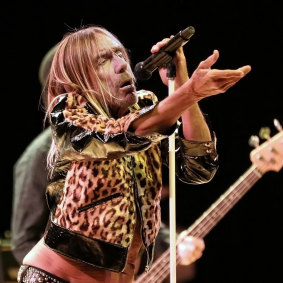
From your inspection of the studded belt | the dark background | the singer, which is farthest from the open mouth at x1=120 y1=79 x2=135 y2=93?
the dark background

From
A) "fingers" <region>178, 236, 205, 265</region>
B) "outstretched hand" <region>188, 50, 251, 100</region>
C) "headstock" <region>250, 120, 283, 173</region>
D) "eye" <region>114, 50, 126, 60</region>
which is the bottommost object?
"fingers" <region>178, 236, 205, 265</region>

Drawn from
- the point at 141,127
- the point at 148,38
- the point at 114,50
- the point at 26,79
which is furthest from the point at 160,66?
the point at 26,79

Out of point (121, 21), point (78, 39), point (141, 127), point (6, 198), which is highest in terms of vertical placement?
point (78, 39)

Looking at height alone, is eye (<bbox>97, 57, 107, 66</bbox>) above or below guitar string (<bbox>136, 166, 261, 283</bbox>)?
above

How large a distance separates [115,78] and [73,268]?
0.50 metres

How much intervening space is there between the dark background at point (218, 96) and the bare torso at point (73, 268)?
2172 millimetres

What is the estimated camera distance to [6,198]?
13.4 ft

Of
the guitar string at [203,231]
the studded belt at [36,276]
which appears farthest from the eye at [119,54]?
the guitar string at [203,231]

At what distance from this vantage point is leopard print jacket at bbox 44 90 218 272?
1396mm

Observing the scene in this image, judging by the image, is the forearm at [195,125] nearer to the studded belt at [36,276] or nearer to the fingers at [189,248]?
the studded belt at [36,276]

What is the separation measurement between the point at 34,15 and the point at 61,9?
7.0 inches

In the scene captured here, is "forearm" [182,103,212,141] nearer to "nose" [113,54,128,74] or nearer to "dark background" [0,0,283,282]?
"nose" [113,54,128,74]

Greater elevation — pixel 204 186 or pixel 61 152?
pixel 61 152

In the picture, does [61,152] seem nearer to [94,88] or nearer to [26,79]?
Answer: [94,88]
